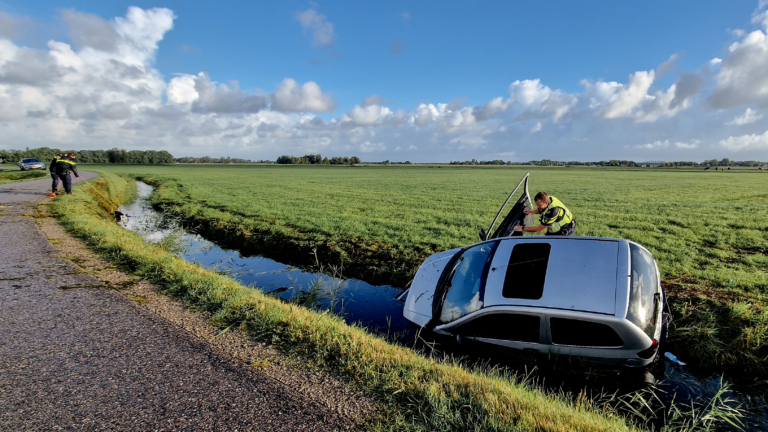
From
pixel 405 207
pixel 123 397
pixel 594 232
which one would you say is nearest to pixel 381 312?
pixel 123 397

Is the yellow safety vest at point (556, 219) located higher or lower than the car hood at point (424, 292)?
higher

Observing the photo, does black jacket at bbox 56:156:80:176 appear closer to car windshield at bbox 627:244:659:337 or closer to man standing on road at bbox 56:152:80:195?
man standing on road at bbox 56:152:80:195

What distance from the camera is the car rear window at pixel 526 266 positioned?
498 cm

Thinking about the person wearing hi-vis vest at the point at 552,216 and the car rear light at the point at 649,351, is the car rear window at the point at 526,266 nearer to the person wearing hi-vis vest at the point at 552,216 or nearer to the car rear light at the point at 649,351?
the car rear light at the point at 649,351

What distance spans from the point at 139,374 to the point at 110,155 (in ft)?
479

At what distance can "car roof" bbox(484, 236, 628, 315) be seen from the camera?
3.96 metres

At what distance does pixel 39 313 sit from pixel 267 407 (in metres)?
4.32

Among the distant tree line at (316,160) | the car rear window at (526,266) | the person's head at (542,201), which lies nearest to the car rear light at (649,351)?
the car rear window at (526,266)

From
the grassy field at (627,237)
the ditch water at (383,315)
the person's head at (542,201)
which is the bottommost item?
the ditch water at (383,315)

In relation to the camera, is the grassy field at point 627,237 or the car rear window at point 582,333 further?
the grassy field at point 627,237

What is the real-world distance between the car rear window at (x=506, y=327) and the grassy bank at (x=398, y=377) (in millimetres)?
517

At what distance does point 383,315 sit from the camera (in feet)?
24.0

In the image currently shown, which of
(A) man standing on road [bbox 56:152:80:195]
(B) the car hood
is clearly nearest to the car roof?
(B) the car hood

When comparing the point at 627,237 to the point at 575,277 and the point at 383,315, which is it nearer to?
the point at 383,315
